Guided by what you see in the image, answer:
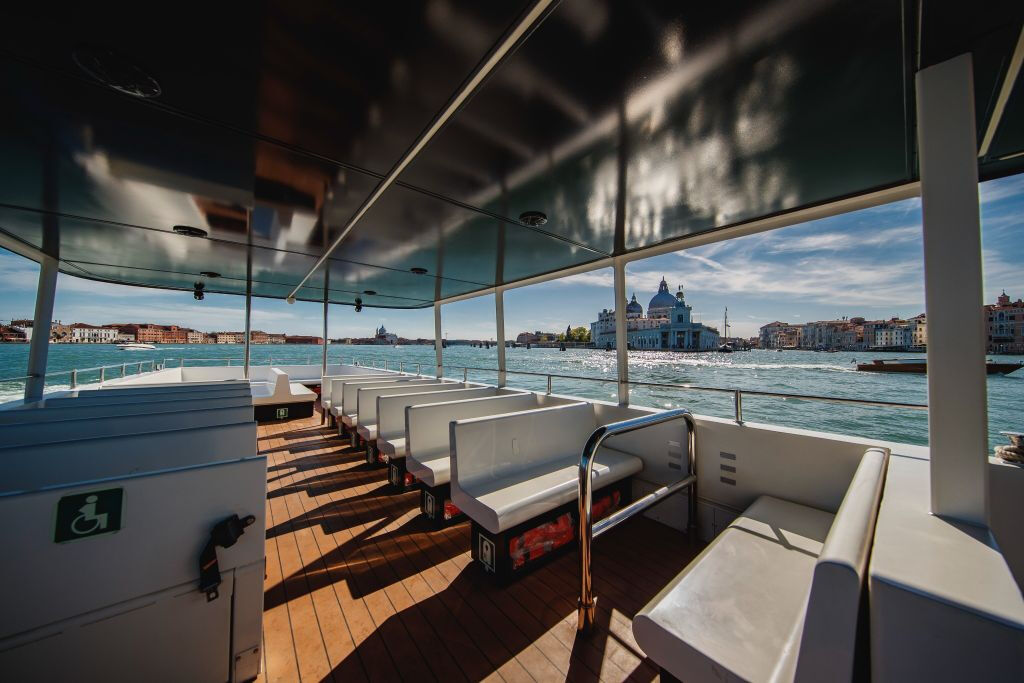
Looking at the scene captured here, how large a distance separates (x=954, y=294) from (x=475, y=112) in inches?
82.8

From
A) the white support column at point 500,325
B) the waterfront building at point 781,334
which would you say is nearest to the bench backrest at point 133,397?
the white support column at point 500,325

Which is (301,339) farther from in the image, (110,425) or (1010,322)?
(1010,322)

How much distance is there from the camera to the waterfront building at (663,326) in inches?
1428

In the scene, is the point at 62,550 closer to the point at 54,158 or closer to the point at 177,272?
the point at 54,158

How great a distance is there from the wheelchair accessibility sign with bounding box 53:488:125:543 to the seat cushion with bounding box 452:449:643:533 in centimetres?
155

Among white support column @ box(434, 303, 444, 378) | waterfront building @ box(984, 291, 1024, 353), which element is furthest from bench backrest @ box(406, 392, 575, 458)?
waterfront building @ box(984, 291, 1024, 353)

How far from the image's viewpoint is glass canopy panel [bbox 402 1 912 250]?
1271 mm

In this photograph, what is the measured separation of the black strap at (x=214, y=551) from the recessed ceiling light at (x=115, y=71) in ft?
6.18

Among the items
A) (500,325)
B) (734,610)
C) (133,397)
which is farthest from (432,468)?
(500,325)

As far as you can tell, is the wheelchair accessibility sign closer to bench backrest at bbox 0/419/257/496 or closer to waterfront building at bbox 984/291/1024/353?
bench backrest at bbox 0/419/257/496

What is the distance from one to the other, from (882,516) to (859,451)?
126cm

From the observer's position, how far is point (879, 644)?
3.04ft

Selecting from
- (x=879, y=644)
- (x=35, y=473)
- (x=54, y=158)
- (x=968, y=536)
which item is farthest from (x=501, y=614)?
(x=54, y=158)

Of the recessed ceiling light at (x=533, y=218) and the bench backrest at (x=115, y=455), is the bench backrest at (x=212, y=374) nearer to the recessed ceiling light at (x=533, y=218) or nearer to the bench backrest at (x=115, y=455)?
the bench backrest at (x=115, y=455)
